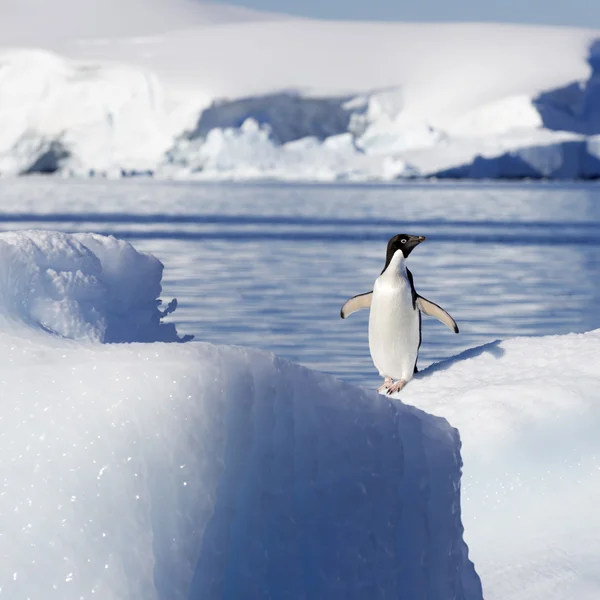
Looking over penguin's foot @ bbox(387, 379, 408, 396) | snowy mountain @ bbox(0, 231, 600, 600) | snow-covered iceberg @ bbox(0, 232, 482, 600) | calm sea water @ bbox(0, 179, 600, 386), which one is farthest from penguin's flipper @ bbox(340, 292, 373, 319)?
snow-covered iceberg @ bbox(0, 232, 482, 600)

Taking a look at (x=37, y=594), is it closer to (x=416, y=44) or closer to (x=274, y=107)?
(x=274, y=107)

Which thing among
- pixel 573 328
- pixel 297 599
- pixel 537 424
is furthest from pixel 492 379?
pixel 573 328

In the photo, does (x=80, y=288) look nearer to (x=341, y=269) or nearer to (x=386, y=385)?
(x=386, y=385)

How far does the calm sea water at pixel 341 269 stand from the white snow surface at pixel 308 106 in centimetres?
1752

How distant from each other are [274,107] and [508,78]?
16684 mm

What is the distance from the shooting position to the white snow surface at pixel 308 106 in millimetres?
57031

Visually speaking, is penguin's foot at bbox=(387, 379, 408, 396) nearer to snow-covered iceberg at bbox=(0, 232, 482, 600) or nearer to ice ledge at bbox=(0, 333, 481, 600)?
snow-covered iceberg at bbox=(0, 232, 482, 600)

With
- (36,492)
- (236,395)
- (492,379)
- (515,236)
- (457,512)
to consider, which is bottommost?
(515,236)

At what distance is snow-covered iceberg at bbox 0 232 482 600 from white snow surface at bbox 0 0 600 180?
51278mm

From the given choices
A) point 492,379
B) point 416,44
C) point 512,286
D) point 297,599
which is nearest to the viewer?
point 297,599

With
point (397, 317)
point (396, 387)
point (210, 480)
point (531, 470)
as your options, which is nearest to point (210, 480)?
point (210, 480)

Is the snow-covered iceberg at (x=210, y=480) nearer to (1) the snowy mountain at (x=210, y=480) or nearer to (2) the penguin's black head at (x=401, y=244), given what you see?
(1) the snowy mountain at (x=210, y=480)

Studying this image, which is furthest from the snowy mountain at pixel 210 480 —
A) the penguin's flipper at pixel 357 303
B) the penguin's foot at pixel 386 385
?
the penguin's flipper at pixel 357 303

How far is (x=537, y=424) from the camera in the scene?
3.73 m
